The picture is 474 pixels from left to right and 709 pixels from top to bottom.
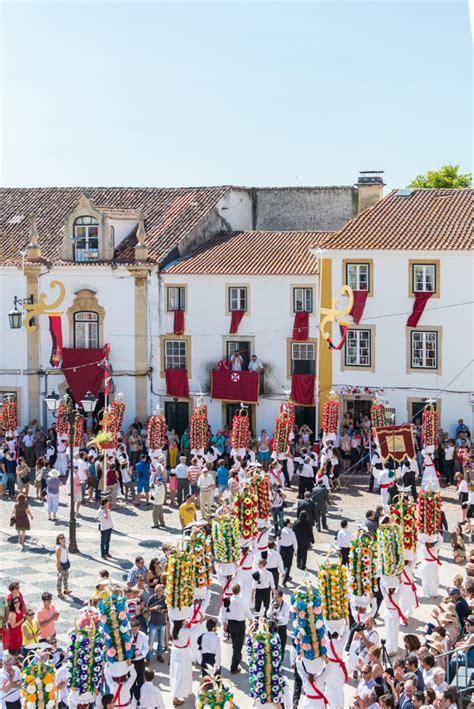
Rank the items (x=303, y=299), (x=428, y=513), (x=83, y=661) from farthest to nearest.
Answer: (x=303, y=299) → (x=428, y=513) → (x=83, y=661)

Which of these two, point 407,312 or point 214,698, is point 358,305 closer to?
point 407,312

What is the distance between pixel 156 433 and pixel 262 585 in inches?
488

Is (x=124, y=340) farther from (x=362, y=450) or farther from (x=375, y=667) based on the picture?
(x=375, y=667)

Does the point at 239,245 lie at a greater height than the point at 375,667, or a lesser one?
greater

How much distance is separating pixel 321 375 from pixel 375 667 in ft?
70.7

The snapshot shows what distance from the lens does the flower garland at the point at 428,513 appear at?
21.5 metres

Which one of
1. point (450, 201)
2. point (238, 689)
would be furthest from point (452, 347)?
point (238, 689)

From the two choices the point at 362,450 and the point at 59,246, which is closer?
the point at 362,450

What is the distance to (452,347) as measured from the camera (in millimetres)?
34250

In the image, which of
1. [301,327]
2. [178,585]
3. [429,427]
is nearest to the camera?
[178,585]

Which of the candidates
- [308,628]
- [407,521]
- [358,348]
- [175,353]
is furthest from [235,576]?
[175,353]

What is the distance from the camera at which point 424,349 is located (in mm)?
34625

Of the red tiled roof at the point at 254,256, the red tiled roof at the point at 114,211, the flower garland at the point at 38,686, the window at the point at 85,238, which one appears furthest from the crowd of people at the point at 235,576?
the red tiled roof at the point at 114,211

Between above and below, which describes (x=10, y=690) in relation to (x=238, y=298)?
below
